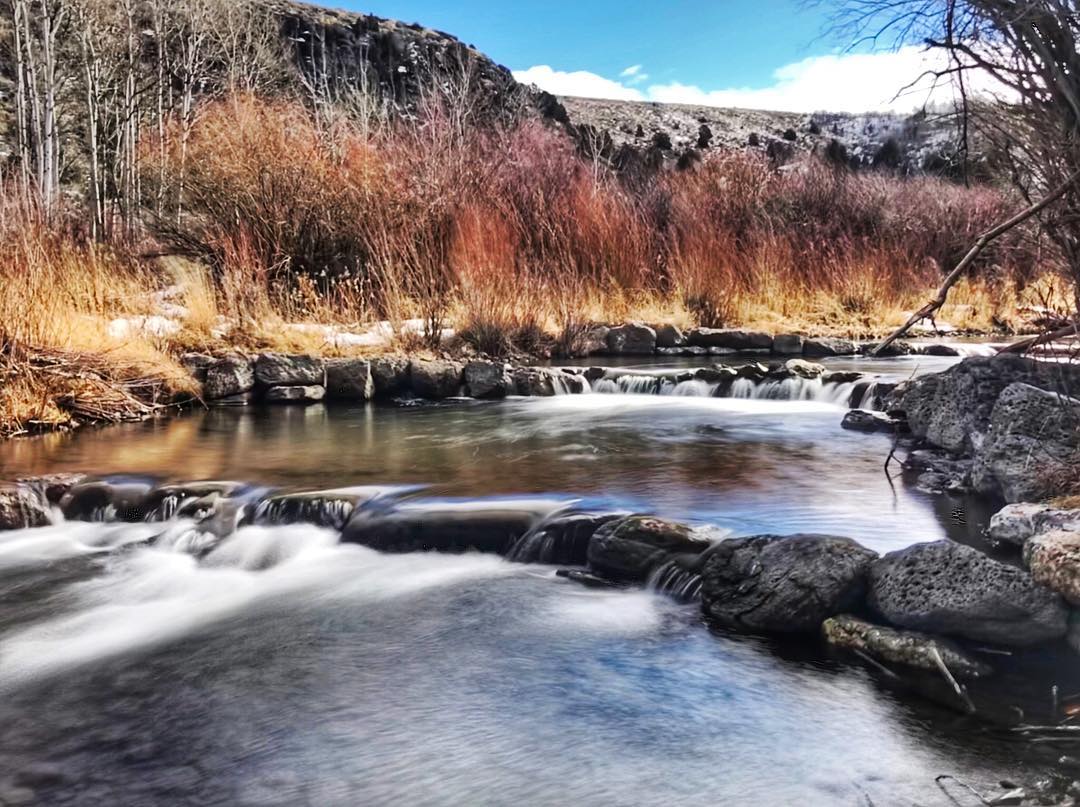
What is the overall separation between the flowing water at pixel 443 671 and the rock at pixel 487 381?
2.67 metres

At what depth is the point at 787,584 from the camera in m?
2.79

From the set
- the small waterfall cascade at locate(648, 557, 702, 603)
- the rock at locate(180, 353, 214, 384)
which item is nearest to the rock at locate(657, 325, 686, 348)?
the rock at locate(180, 353, 214, 384)

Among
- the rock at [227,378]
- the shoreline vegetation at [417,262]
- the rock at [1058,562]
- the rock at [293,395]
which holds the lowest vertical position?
the rock at [1058,562]

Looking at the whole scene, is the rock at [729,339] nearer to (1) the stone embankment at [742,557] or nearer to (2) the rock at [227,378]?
(2) the rock at [227,378]

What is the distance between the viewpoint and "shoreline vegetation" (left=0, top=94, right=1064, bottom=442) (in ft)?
21.6

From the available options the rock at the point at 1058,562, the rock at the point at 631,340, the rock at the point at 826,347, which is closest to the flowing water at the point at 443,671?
the rock at the point at 1058,562

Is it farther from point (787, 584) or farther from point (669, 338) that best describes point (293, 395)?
point (787, 584)

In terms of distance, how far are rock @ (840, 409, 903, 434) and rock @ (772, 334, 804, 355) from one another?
11.5ft

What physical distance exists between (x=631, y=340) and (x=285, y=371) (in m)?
3.78

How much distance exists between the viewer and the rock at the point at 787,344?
9414 millimetres

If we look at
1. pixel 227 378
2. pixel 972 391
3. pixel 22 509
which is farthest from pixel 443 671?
pixel 227 378

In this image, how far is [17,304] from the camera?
19.2 ft

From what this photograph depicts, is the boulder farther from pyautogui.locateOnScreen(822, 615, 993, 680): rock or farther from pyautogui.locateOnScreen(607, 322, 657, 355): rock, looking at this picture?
Result: pyautogui.locateOnScreen(607, 322, 657, 355): rock

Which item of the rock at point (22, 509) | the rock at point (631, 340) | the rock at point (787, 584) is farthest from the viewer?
the rock at point (631, 340)
